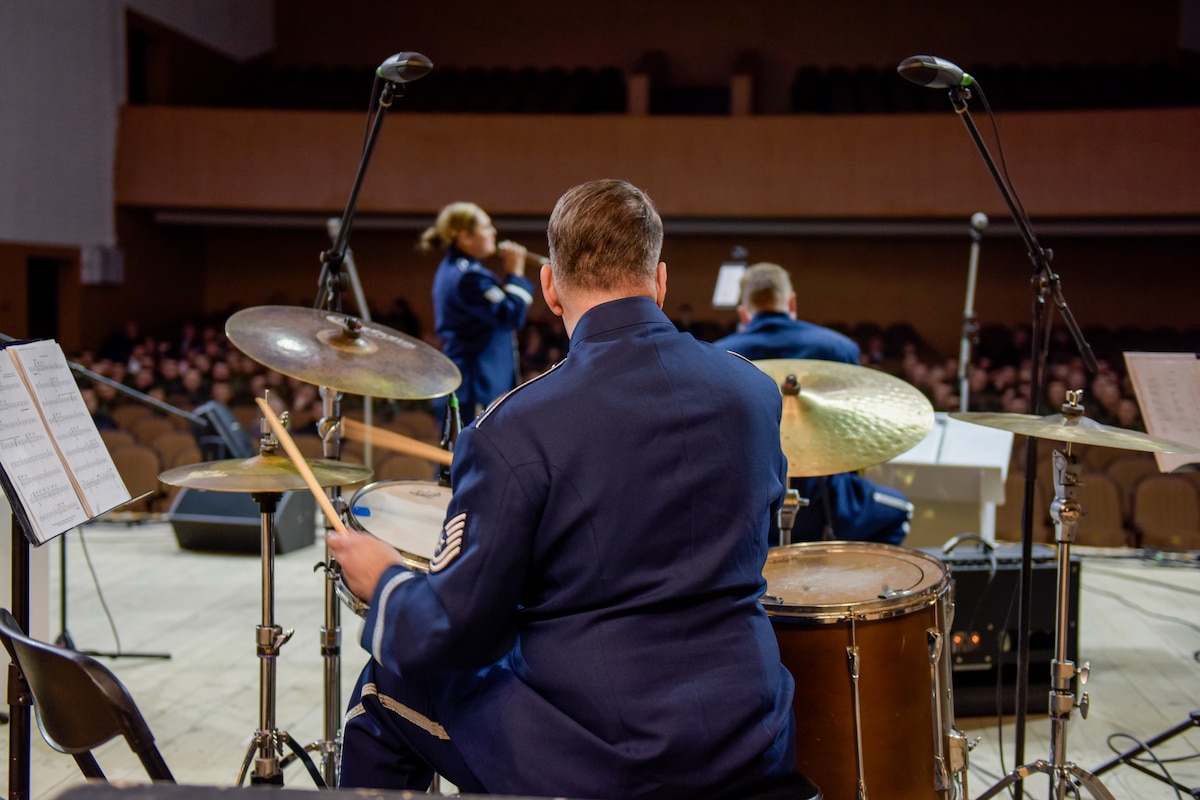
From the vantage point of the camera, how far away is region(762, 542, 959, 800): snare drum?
1.91m

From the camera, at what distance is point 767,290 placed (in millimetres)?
3365

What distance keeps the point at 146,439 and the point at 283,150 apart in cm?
342

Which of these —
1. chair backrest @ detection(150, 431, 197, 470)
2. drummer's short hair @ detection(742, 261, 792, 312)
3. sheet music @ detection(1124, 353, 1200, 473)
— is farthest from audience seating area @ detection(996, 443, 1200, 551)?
chair backrest @ detection(150, 431, 197, 470)

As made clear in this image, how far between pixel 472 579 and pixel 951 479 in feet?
10.2

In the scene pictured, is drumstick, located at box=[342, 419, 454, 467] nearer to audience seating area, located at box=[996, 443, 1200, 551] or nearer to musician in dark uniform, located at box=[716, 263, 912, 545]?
musician in dark uniform, located at box=[716, 263, 912, 545]

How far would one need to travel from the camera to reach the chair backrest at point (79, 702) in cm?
128

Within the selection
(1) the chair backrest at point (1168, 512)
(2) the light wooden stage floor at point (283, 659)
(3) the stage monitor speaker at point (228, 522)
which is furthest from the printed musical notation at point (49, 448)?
(1) the chair backrest at point (1168, 512)

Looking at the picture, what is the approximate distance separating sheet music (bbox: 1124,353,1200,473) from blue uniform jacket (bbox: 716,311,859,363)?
3.07ft

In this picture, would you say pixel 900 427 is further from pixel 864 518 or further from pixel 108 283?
pixel 108 283

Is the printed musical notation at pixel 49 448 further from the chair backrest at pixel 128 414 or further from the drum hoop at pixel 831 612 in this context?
the chair backrest at pixel 128 414

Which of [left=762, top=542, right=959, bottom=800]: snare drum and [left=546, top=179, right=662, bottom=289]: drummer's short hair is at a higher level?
[left=546, top=179, right=662, bottom=289]: drummer's short hair

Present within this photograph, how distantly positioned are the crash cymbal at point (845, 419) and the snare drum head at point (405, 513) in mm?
763

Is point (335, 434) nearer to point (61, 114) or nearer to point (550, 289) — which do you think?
point (550, 289)

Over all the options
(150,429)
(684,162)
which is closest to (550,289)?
(150,429)
